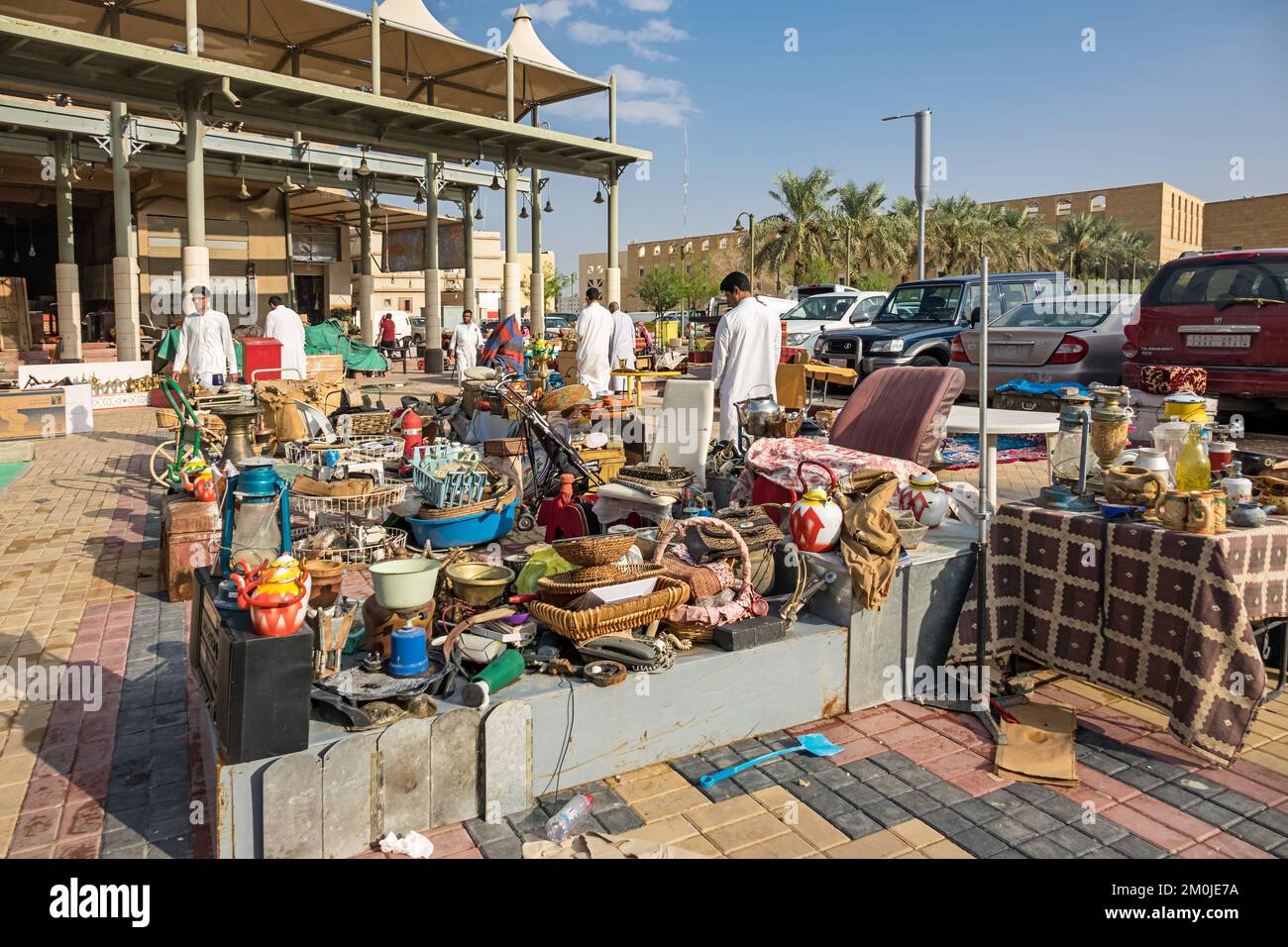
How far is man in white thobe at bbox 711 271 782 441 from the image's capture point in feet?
27.6

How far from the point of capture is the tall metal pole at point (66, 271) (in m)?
21.3

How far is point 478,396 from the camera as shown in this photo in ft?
37.6

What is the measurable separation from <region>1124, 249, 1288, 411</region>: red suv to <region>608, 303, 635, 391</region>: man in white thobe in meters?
7.20

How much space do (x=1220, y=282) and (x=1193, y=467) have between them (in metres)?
5.23

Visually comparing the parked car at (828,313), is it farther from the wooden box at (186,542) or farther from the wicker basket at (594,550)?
the wicker basket at (594,550)

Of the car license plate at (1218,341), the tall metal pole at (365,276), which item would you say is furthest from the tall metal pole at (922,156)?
the tall metal pole at (365,276)

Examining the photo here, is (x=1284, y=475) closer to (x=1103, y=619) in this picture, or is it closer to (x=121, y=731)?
(x=1103, y=619)

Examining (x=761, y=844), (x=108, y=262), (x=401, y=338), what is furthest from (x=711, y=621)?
(x=108, y=262)

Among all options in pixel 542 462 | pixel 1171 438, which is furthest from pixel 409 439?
pixel 1171 438

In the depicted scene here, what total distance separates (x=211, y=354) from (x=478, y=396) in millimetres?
3475

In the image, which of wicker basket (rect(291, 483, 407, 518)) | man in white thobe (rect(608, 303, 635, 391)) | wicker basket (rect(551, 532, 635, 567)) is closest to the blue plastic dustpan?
wicker basket (rect(551, 532, 635, 567))

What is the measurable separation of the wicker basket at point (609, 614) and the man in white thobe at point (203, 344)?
9.11 meters

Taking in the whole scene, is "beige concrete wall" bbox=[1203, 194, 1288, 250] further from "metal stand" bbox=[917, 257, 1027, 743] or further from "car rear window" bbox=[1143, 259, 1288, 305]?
"metal stand" bbox=[917, 257, 1027, 743]

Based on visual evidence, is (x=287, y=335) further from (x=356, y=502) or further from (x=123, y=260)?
(x=356, y=502)
